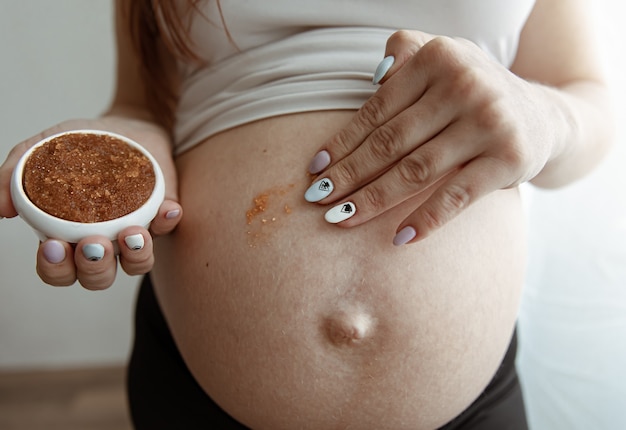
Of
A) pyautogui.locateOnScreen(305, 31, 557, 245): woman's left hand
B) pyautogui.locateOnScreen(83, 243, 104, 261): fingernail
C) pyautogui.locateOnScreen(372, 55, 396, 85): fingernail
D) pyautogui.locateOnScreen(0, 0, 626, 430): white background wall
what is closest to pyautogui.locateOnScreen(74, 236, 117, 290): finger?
pyautogui.locateOnScreen(83, 243, 104, 261): fingernail

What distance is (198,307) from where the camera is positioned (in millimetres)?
710

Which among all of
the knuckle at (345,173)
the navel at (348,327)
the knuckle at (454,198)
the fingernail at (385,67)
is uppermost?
the fingernail at (385,67)

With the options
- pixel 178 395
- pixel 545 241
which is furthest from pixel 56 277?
pixel 545 241

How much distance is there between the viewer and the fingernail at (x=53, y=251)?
0.59 m

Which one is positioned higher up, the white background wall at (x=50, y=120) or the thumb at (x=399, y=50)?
the thumb at (x=399, y=50)

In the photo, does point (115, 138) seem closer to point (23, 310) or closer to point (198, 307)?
point (198, 307)

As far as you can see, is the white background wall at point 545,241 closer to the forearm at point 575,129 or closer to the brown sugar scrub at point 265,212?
the forearm at point 575,129

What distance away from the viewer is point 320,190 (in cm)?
65

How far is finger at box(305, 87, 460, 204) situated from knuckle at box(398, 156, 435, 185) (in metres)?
0.02

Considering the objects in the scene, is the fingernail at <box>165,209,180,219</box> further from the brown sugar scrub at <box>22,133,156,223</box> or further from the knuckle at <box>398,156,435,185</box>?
the knuckle at <box>398,156,435,185</box>

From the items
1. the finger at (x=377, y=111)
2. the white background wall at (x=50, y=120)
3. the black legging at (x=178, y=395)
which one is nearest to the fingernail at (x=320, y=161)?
the finger at (x=377, y=111)

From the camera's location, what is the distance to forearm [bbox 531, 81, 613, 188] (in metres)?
0.67

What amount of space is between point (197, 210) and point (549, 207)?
2.09 ft

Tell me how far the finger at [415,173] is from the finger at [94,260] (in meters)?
0.24
